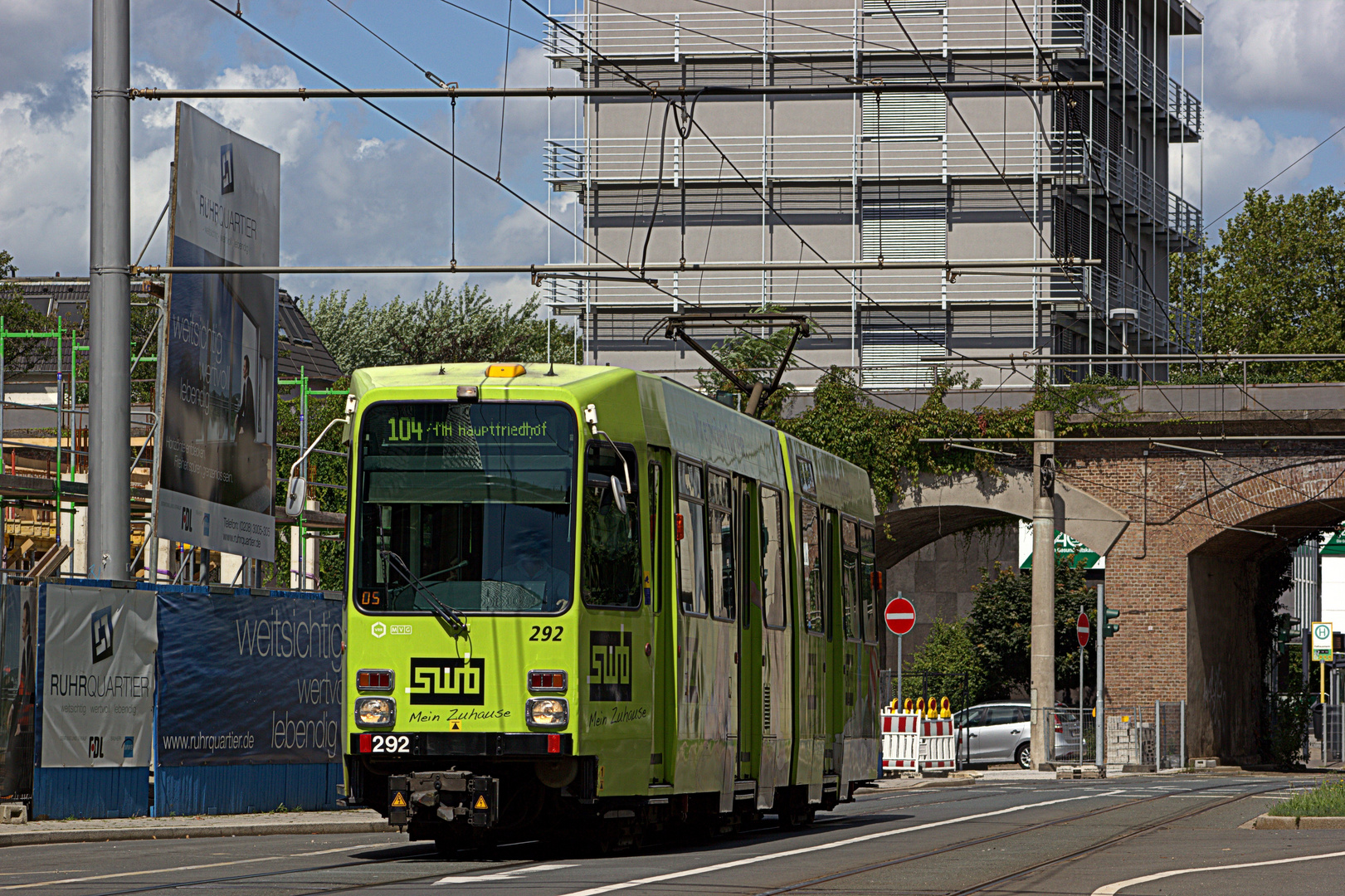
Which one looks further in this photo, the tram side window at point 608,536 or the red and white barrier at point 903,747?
the red and white barrier at point 903,747

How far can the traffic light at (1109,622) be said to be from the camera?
126ft

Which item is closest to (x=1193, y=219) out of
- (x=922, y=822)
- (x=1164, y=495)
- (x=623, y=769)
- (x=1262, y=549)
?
(x=1262, y=549)

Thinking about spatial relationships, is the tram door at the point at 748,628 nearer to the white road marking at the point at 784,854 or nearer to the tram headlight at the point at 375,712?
the white road marking at the point at 784,854

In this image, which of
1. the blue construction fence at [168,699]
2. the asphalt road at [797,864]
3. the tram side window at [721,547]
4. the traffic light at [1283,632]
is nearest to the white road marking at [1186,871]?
the asphalt road at [797,864]

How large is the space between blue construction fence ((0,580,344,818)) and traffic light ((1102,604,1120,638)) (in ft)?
66.7

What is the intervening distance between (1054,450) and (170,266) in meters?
24.0

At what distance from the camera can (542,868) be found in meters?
12.8

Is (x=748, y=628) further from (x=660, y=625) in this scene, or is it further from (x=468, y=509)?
(x=468, y=509)

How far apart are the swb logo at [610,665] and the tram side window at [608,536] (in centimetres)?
23

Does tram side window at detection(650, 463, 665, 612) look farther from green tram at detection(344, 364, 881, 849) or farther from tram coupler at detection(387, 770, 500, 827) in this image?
tram coupler at detection(387, 770, 500, 827)

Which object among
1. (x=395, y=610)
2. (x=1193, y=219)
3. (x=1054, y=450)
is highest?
(x=1193, y=219)

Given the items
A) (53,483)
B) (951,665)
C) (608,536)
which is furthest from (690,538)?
(951,665)

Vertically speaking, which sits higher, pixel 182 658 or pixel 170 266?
pixel 170 266

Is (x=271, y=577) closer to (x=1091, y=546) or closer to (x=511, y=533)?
(x=1091, y=546)
